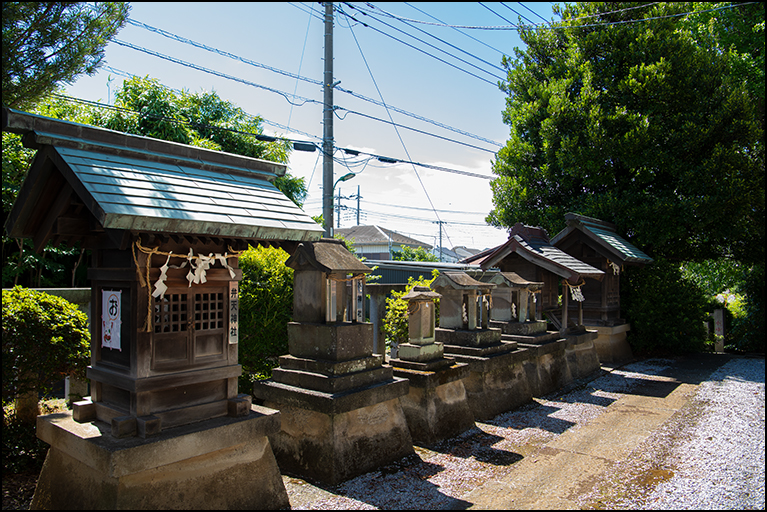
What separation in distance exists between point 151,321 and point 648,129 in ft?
56.9

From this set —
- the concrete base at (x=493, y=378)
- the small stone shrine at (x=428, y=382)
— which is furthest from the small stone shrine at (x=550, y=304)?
the small stone shrine at (x=428, y=382)

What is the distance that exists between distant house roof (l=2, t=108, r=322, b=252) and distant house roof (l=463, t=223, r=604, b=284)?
8.01m

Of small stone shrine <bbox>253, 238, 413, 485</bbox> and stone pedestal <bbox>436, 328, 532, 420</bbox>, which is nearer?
small stone shrine <bbox>253, 238, 413, 485</bbox>

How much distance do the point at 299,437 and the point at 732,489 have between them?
5.82 meters

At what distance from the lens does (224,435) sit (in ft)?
18.0

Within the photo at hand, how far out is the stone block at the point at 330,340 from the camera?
698 cm

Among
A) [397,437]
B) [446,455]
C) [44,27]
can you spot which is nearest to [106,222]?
[44,27]

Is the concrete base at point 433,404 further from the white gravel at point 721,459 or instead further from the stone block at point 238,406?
the white gravel at point 721,459

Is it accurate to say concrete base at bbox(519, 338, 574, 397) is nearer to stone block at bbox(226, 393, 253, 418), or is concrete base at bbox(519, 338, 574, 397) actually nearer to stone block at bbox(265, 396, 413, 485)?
stone block at bbox(265, 396, 413, 485)

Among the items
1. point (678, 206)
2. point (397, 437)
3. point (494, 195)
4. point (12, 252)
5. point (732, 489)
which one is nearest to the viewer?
point (732, 489)

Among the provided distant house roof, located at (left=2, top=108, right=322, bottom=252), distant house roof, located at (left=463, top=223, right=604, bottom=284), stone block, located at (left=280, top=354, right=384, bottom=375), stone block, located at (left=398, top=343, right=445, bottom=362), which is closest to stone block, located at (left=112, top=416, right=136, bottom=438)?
distant house roof, located at (left=2, top=108, right=322, bottom=252)

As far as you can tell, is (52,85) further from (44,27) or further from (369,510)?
(369,510)

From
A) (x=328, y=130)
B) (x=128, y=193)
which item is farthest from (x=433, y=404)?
(x=328, y=130)

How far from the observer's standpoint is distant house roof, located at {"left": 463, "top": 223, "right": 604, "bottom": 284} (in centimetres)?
1249
